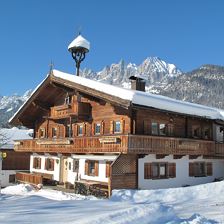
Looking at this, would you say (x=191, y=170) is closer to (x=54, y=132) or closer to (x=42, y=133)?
(x=54, y=132)

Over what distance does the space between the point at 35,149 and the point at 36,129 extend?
384cm

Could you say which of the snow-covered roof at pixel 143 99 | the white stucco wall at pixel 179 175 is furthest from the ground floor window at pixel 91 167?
the snow-covered roof at pixel 143 99

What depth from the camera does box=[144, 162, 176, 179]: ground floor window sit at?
22891 millimetres

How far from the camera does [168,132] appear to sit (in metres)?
25.3

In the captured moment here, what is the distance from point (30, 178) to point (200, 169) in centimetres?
1304

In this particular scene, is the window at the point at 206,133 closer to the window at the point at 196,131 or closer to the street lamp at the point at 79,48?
the window at the point at 196,131

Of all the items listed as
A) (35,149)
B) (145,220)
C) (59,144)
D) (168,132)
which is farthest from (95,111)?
(145,220)

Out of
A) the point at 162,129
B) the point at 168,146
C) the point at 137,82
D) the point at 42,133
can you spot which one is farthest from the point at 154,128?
the point at 42,133

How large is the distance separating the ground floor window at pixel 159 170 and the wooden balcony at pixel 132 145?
1.24 metres

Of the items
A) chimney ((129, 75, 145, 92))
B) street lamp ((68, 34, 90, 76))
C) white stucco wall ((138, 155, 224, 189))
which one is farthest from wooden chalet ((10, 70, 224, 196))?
street lamp ((68, 34, 90, 76))

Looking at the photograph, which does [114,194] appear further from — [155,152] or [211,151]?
[211,151]

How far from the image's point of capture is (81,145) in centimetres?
2412

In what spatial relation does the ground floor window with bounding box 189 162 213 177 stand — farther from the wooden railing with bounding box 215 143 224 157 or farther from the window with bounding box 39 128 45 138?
the window with bounding box 39 128 45 138

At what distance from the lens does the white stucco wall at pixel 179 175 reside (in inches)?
891
